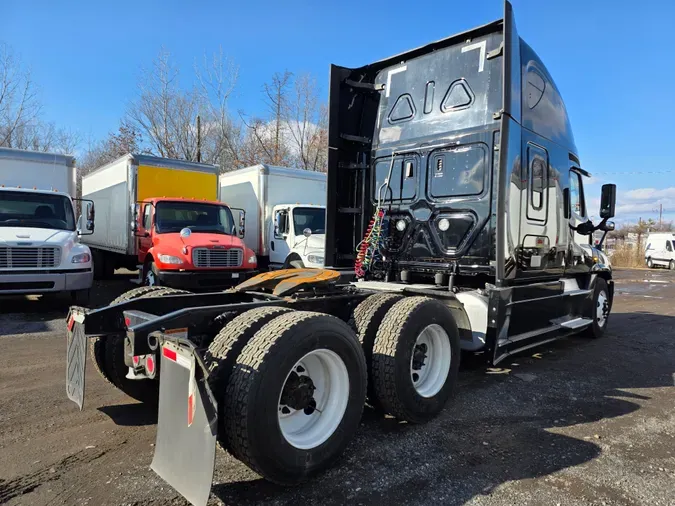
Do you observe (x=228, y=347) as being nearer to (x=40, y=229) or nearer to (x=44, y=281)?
(x=44, y=281)

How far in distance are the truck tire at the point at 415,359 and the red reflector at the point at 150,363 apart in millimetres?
1642

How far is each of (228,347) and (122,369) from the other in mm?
1438

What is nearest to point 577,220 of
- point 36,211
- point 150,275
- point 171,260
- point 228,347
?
point 228,347

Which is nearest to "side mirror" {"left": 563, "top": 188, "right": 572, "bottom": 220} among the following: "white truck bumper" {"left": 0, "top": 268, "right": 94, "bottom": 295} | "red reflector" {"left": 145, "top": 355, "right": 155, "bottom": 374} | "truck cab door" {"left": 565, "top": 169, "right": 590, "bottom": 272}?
"truck cab door" {"left": 565, "top": 169, "right": 590, "bottom": 272}

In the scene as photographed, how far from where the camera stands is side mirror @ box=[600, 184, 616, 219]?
21.2 ft

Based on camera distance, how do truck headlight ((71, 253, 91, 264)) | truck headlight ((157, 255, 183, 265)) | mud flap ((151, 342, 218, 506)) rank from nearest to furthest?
mud flap ((151, 342, 218, 506))
truck headlight ((71, 253, 91, 264))
truck headlight ((157, 255, 183, 265))

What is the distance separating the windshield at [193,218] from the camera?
35.2 ft

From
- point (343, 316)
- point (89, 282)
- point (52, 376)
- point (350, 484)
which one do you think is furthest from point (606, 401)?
point (89, 282)

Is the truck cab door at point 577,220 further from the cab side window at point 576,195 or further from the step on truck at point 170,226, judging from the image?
the step on truck at point 170,226

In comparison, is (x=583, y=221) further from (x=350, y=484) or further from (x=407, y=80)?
(x=350, y=484)

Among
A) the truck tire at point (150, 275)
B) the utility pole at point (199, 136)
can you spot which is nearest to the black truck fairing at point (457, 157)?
the truck tire at point (150, 275)

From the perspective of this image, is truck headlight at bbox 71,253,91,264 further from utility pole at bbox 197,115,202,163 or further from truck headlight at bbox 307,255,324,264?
utility pole at bbox 197,115,202,163

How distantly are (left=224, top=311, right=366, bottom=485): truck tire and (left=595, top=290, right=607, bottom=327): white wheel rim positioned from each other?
585 centimetres

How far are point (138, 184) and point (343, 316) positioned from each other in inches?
363
